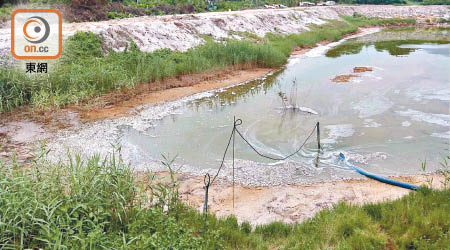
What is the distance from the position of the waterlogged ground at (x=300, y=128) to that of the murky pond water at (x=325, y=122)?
2cm

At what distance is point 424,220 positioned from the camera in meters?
4.12

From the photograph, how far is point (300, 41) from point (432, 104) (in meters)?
11.7

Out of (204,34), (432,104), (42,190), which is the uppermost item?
Result: (204,34)

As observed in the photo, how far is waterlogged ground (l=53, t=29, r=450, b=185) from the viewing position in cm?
682

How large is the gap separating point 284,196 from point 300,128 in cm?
331

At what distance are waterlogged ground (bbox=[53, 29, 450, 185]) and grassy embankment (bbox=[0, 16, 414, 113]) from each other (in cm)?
160

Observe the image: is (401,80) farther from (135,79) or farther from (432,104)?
(135,79)

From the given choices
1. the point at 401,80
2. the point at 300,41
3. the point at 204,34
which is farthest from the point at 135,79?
the point at 300,41

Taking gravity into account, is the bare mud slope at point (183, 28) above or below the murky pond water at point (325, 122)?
above

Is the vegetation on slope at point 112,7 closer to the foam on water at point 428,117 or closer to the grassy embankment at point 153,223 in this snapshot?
the grassy embankment at point 153,223

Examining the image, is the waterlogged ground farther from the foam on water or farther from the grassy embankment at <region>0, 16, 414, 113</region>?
the grassy embankment at <region>0, 16, 414, 113</region>

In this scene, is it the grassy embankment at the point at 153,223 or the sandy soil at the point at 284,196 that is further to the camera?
the sandy soil at the point at 284,196

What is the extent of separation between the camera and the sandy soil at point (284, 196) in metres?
5.25

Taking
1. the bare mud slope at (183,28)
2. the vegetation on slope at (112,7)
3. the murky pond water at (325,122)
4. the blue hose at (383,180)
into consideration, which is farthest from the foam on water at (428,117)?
the vegetation on slope at (112,7)
